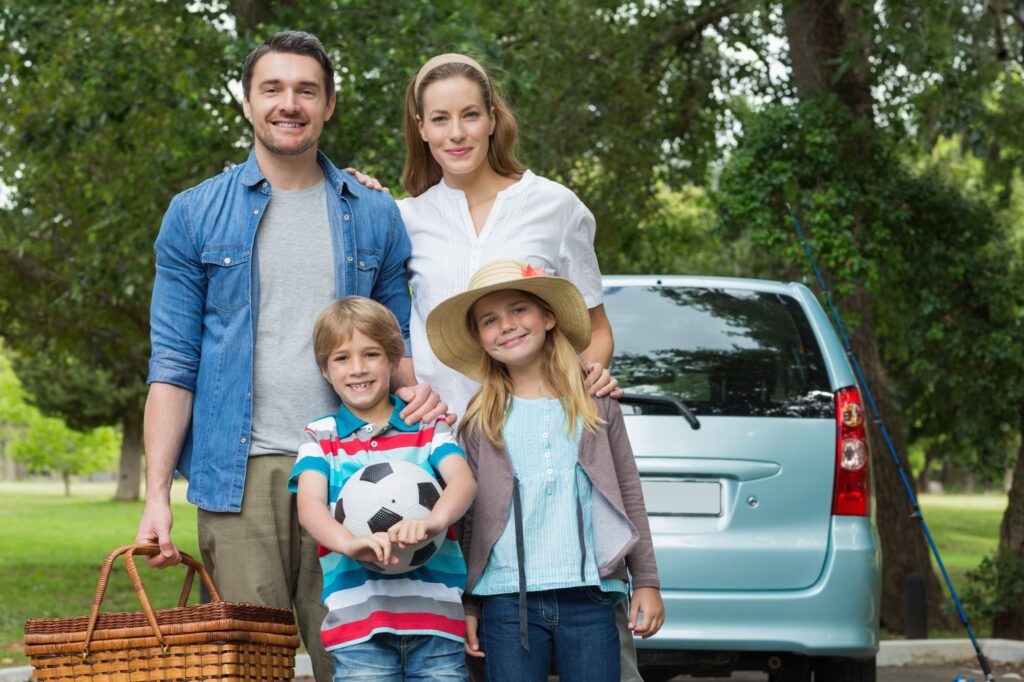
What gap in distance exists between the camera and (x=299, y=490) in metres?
3.29

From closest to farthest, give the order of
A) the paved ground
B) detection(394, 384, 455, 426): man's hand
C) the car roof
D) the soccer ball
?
1. the soccer ball
2. detection(394, 384, 455, 426): man's hand
3. the car roof
4. the paved ground

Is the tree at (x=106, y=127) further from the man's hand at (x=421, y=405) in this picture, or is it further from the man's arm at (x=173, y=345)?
the man's hand at (x=421, y=405)

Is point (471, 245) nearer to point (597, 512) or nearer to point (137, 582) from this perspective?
point (597, 512)

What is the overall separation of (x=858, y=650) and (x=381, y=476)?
265cm

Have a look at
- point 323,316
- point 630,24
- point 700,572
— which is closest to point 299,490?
point 323,316

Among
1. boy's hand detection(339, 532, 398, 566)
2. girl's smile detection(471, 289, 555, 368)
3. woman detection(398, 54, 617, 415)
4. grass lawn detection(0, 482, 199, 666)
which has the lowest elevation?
grass lawn detection(0, 482, 199, 666)

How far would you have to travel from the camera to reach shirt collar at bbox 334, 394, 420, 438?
3.38m

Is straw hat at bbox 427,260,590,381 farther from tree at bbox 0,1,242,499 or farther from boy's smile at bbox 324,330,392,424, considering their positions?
tree at bbox 0,1,242,499

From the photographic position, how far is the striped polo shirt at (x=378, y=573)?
10.8 ft

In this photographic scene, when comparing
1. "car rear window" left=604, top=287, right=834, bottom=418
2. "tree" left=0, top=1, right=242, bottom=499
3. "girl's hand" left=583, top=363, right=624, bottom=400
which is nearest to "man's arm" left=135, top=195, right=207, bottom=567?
"girl's hand" left=583, top=363, right=624, bottom=400

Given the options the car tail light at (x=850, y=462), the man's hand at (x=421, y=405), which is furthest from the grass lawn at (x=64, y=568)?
the man's hand at (x=421, y=405)

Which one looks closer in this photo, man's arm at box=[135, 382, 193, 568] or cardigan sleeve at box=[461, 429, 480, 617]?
man's arm at box=[135, 382, 193, 568]

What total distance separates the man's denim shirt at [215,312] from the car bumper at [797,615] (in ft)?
7.36

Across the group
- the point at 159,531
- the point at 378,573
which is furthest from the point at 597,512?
the point at 159,531
